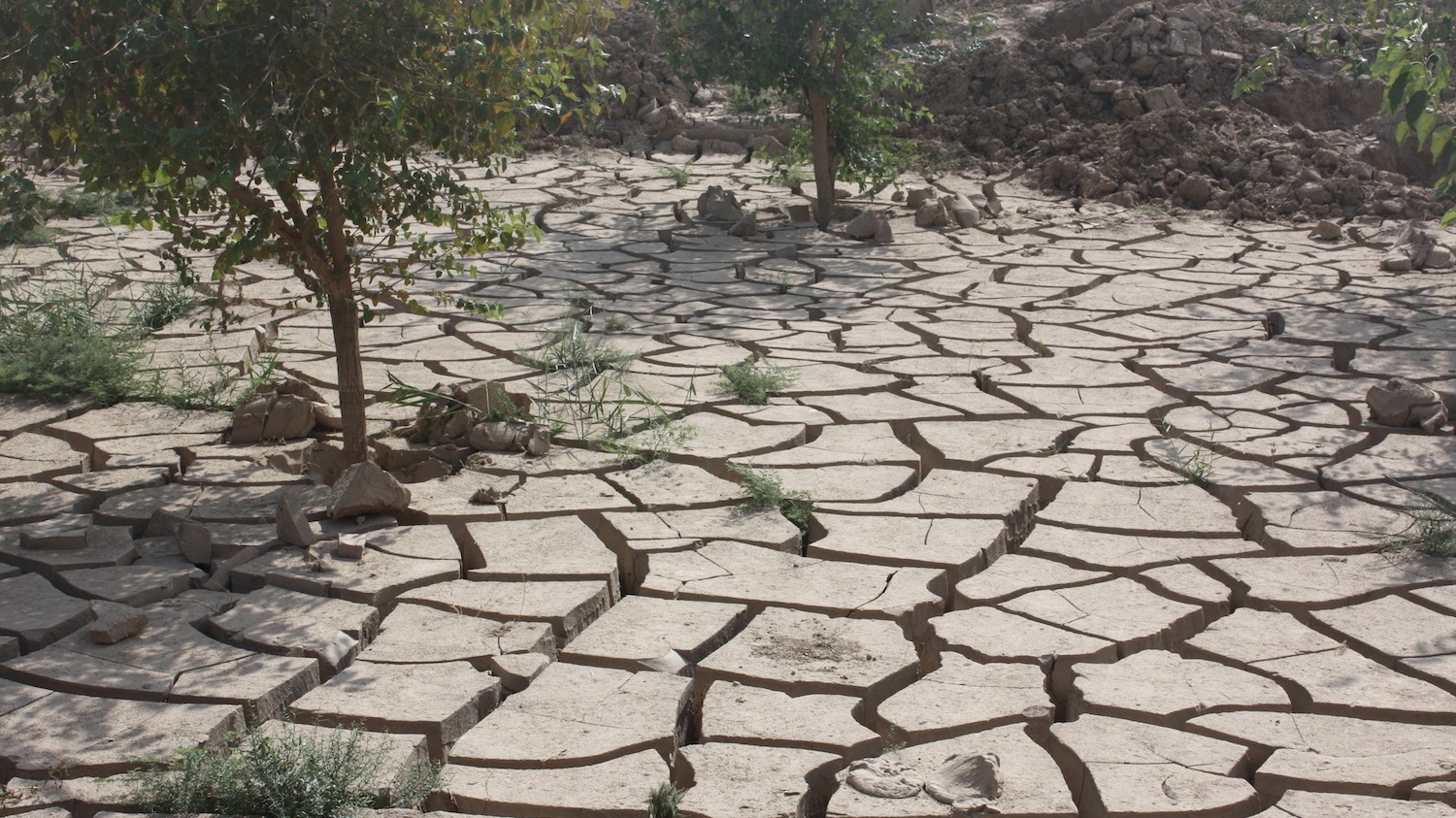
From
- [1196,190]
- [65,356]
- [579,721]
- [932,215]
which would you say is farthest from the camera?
[1196,190]

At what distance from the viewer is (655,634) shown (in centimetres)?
276

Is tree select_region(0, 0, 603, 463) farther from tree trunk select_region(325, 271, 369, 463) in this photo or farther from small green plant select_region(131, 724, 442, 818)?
small green plant select_region(131, 724, 442, 818)

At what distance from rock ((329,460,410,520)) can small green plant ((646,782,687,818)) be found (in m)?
1.39

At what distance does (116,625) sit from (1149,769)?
2002 mm

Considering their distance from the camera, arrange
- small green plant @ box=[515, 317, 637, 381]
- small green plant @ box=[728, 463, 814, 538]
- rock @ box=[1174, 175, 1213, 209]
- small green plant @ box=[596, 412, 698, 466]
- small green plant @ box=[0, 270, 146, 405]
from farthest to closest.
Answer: rock @ box=[1174, 175, 1213, 209] → small green plant @ box=[515, 317, 637, 381] → small green plant @ box=[0, 270, 146, 405] → small green plant @ box=[596, 412, 698, 466] → small green plant @ box=[728, 463, 814, 538]

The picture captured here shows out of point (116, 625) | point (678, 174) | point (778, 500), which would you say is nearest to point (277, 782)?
point (116, 625)

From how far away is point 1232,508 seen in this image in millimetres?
3498

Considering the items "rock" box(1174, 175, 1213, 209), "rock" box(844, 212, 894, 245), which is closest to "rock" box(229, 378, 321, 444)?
"rock" box(844, 212, 894, 245)

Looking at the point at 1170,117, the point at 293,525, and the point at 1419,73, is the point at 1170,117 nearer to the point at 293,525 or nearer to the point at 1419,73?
the point at 1419,73

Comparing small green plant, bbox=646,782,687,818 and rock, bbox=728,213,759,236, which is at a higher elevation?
rock, bbox=728,213,759,236

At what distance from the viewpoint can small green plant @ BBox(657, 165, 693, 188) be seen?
9242 mm

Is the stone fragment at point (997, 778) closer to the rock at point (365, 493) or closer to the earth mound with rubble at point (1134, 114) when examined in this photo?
the rock at point (365, 493)

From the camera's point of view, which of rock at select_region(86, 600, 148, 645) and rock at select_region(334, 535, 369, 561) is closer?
rock at select_region(86, 600, 148, 645)

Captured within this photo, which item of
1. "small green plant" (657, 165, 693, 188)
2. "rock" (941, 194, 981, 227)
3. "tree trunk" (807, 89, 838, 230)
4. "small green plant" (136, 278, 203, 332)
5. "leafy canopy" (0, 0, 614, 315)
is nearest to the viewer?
"leafy canopy" (0, 0, 614, 315)
